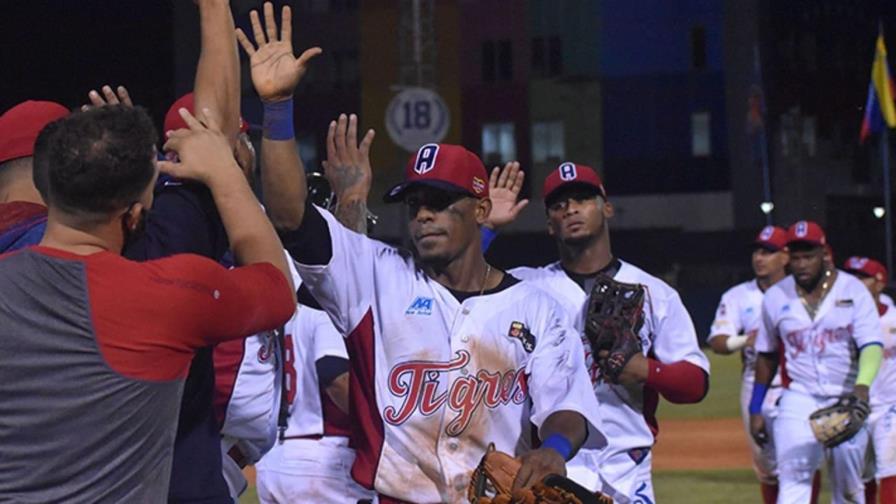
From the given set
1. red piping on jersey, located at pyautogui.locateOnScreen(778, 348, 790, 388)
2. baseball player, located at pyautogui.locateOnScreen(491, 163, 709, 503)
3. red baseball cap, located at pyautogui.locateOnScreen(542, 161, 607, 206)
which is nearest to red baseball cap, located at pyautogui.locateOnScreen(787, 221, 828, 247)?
red piping on jersey, located at pyautogui.locateOnScreen(778, 348, 790, 388)

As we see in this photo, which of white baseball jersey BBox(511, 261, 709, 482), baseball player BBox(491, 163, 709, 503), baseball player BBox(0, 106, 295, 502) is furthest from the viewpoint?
white baseball jersey BBox(511, 261, 709, 482)

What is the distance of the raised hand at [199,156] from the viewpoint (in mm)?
3490

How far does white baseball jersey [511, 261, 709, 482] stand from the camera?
6.57 m

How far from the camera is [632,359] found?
6324 mm

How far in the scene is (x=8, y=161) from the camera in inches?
157

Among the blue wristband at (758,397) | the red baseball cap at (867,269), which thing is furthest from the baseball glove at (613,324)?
the red baseball cap at (867,269)

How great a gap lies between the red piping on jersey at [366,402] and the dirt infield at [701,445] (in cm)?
1065

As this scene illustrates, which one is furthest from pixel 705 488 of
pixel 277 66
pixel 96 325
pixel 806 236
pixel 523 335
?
pixel 96 325

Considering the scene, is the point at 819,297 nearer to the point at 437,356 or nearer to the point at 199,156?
the point at 437,356

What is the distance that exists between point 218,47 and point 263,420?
5.90 ft

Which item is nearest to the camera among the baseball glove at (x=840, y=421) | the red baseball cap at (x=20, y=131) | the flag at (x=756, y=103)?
the red baseball cap at (x=20, y=131)

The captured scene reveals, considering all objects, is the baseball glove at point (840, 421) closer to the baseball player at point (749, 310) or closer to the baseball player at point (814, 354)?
the baseball player at point (814, 354)

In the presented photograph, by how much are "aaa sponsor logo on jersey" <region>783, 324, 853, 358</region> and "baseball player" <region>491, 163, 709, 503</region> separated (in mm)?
4231

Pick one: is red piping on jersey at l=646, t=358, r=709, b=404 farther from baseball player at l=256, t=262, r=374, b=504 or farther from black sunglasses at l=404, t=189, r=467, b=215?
black sunglasses at l=404, t=189, r=467, b=215
